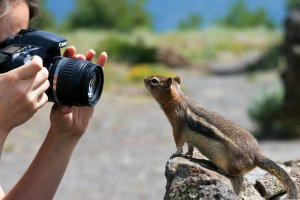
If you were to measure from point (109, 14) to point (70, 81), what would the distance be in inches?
2161

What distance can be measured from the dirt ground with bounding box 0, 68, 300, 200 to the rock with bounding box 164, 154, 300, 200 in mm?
5337

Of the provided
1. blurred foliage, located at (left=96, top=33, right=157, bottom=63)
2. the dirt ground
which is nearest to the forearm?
the dirt ground

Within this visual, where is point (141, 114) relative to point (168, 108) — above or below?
below

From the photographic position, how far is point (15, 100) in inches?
132

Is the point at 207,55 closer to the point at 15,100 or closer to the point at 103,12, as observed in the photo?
the point at 15,100

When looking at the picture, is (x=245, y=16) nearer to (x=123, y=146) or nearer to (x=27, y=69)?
(x=123, y=146)

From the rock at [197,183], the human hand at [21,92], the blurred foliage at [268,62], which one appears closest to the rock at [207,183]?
the rock at [197,183]

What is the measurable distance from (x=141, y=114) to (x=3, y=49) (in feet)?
38.4

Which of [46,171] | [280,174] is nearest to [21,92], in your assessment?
[46,171]

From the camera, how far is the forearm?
13.8 ft

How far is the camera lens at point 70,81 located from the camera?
384 centimetres

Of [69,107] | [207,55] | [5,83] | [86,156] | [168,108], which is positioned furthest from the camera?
[207,55]

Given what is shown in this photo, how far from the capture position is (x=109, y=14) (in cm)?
5828

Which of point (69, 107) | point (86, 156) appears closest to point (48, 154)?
point (69, 107)
